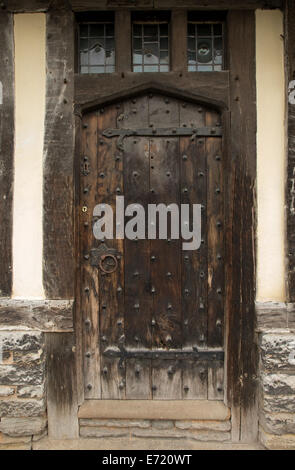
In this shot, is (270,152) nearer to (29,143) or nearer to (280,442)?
(29,143)

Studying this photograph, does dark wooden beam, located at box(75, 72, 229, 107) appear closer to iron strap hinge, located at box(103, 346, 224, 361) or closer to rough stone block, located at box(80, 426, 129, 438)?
iron strap hinge, located at box(103, 346, 224, 361)

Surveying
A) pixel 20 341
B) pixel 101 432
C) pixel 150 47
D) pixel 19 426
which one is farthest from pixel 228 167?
pixel 19 426

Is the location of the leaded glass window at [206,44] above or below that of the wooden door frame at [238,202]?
above

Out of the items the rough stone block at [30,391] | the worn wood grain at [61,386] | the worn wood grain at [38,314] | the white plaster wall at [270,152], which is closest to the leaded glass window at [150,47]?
the white plaster wall at [270,152]

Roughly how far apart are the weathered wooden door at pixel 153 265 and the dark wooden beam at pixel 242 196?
0.13m

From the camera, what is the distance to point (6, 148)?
248 cm

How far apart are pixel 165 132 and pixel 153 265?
973mm

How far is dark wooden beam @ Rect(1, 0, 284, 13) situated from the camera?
2.44 meters

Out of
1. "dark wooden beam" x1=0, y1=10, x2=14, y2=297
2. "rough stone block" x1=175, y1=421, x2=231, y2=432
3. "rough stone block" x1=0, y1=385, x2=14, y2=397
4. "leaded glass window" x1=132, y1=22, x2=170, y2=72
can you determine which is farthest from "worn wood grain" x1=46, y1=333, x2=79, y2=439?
"leaded glass window" x1=132, y1=22, x2=170, y2=72

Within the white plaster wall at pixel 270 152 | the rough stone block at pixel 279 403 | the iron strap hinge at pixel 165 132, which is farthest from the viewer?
the iron strap hinge at pixel 165 132

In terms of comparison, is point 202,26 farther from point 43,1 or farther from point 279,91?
point 43,1

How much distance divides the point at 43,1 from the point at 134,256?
1898 mm

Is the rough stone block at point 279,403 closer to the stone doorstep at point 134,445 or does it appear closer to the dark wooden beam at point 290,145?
the stone doorstep at point 134,445

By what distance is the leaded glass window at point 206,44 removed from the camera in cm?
260
